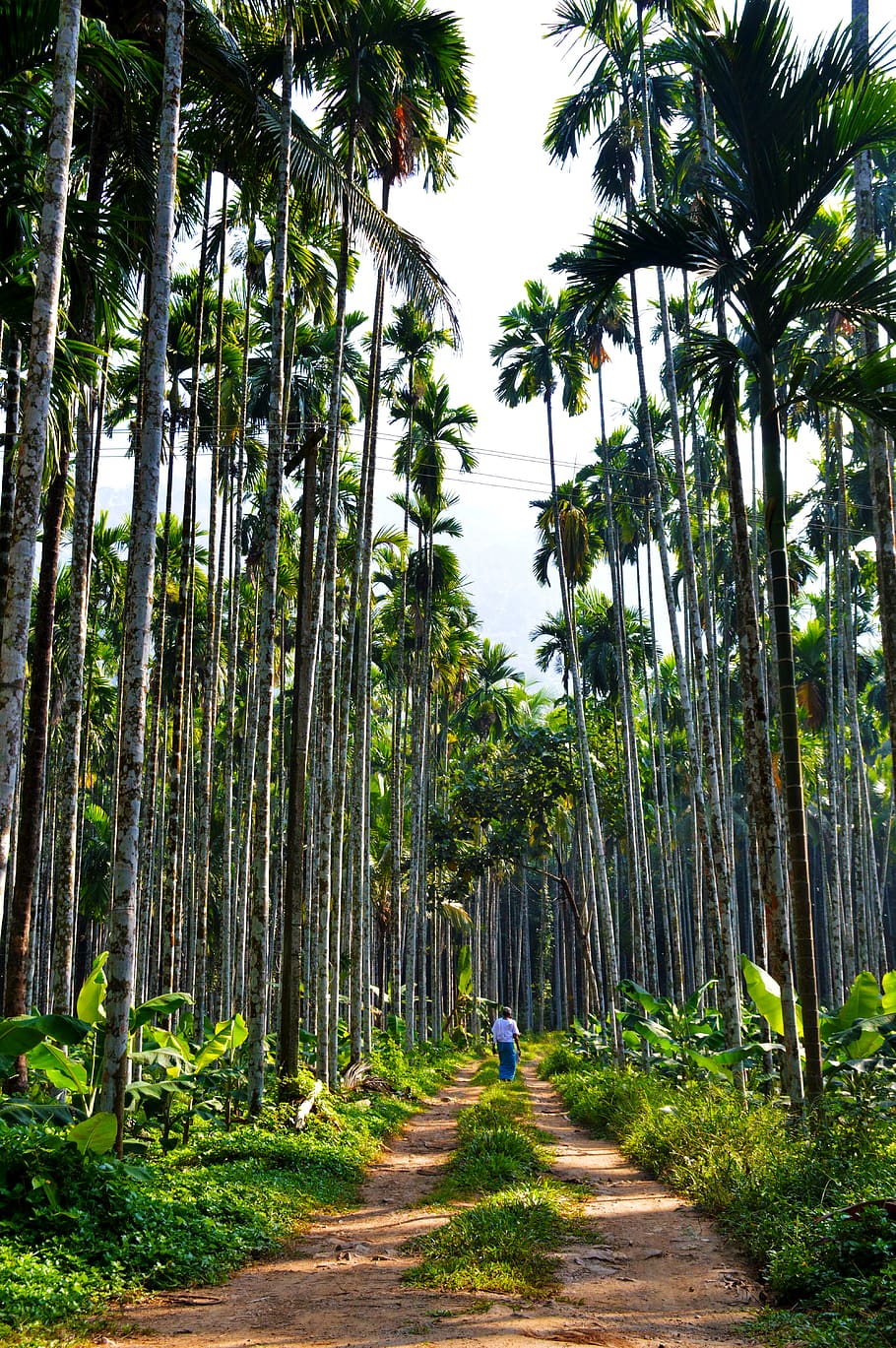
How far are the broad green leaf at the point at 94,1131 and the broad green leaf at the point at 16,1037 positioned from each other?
0.67 meters

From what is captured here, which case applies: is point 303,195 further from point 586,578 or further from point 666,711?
point 666,711

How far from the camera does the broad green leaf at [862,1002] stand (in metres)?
9.38

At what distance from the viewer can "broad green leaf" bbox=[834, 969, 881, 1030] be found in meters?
9.38

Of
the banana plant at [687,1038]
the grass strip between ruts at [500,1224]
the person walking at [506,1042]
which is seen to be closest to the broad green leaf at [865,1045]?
the banana plant at [687,1038]

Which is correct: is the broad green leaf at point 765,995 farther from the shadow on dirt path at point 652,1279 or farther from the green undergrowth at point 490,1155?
the green undergrowth at point 490,1155

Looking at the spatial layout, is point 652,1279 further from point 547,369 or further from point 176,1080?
point 547,369

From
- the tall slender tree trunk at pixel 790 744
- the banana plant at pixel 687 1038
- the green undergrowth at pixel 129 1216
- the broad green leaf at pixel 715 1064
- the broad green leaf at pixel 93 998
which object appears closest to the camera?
the green undergrowth at pixel 129 1216

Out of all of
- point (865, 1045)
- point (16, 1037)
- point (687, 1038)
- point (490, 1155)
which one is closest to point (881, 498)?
point (865, 1045)

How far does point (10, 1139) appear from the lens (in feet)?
19.9

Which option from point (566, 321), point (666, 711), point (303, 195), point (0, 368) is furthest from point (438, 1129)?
point (666, 711)

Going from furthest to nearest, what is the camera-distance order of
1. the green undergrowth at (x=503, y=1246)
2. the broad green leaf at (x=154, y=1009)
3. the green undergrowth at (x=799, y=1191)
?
the broad green leaf at (x=154, y=1009) < the green undergrowth at (x=503, y=1246) < the green undergrowth at (x=799, y=1191)

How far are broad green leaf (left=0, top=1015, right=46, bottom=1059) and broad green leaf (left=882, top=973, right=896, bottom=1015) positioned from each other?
743 cm

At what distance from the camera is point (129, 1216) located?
6121 millimetres

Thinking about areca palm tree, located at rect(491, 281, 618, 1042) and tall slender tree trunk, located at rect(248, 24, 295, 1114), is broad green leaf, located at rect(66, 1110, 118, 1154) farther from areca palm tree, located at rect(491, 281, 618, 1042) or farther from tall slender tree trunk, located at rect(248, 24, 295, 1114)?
→ areca palm tree, located at rect(491, 281, 618, 1042)
